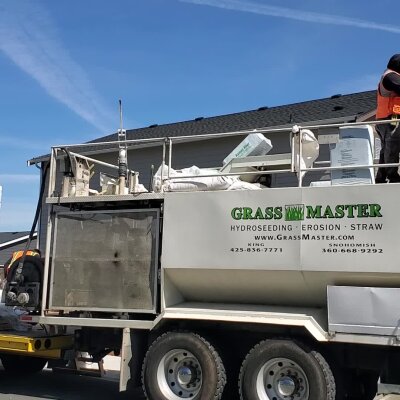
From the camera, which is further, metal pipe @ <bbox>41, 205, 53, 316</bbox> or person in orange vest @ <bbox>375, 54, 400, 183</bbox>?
metal pipe @ <bbox>41, 205, 53, 316</bbox>

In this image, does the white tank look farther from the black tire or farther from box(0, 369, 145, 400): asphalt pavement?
the black tire

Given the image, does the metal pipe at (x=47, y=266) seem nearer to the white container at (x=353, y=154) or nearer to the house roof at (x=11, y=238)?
the white container at (x=353, y=154)

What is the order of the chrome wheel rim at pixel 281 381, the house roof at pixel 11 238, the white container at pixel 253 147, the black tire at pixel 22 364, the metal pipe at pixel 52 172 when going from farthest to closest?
the house roof at pixel 11 238
the black tire at pixel 22 364
the metal pipe at pixel 52 172
the white container at pixel 253 147
the chrome wheel rim at pixel 281 381

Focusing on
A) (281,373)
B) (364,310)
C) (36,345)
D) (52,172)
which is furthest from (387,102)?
(36,345)

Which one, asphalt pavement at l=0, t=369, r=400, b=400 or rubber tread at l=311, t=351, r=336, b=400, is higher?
rubber tread at l=311, t=351, r=336, b=400

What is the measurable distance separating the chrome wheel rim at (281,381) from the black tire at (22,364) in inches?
173

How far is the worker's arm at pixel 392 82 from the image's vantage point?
249 inches

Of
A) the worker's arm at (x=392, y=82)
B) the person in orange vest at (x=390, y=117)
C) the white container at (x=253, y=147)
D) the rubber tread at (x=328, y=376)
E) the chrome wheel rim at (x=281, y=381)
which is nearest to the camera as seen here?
the rubber tread at (x=328, y=376)

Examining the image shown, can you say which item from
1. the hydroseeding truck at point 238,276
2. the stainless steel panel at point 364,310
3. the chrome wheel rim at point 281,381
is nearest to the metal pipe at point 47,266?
Result: the hydroseeding truck at point 238,276

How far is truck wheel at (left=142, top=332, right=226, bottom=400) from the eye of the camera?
6375 mm

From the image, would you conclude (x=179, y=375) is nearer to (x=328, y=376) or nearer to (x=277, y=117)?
(x=328, y=376)

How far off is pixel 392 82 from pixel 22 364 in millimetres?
6845

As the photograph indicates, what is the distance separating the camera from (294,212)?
6148 millimetres

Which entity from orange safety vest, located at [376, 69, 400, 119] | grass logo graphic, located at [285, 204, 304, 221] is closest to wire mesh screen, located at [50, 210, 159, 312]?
grass logo graphic, located at [285, 204, 304, 221]
